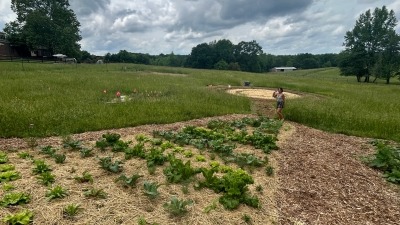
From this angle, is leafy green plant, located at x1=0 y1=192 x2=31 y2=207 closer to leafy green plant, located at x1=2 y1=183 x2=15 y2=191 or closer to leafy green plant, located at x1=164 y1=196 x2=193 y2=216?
leafy green plant, located at x1=2 y1=183 x2=15 y2=191

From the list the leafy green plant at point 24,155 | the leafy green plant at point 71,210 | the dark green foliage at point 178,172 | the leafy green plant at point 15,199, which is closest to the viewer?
the leafy green plant at point 71,210

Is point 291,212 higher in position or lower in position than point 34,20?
lower

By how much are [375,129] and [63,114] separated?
13.4m

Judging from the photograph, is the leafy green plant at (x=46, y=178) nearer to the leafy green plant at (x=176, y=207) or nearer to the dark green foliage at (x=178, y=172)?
the dark green foliage at (x=178, y=172)

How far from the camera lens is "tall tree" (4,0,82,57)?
168 feet

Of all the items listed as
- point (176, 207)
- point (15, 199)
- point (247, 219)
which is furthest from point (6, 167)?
point (247, 219)

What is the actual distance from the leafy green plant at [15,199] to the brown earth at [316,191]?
590mm

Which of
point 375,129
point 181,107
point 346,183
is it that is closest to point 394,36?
point 375,129

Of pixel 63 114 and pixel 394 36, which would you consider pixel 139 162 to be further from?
pixel 394 36

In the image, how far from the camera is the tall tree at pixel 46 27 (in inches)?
2014

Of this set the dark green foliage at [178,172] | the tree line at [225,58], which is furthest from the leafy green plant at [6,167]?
the tree line at [225,58]

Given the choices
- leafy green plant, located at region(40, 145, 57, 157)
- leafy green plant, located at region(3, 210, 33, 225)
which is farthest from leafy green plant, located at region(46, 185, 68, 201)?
leafy green plant, located at region(40, 145, 57, 157)

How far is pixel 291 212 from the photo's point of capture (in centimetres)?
505

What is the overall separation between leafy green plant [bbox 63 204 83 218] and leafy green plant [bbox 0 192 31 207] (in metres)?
0.76
